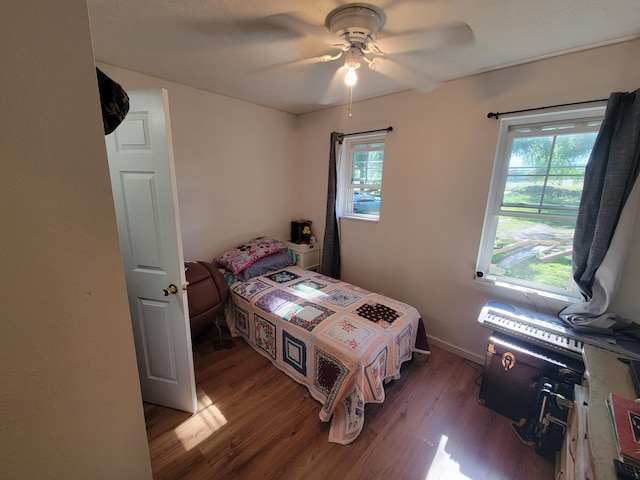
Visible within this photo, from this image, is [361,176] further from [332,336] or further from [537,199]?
[332,336]

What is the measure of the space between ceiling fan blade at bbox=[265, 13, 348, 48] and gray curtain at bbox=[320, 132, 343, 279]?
142cm

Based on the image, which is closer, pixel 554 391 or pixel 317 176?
pixel 554 391

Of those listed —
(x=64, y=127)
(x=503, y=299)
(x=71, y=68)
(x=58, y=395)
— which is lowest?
(x=503, y=299)

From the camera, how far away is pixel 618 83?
5.25ft

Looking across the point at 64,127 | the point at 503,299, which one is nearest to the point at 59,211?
the point at 64,127

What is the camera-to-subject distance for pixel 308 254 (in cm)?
340

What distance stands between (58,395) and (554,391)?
227 cm

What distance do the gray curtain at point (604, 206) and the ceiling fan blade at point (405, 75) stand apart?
3.87ft

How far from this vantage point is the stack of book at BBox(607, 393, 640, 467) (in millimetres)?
809

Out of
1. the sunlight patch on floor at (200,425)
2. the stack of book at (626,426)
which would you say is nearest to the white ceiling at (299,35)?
the stack of book at (626,426)

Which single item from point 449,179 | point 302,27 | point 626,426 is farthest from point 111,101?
point 449,179

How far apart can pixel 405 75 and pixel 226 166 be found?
202 cm

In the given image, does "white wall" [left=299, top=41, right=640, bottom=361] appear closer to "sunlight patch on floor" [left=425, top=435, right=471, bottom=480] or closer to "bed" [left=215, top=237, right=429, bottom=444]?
"bed" [left=215, top=237, right=429, bottom=444]

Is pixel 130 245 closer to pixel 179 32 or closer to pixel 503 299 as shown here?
pixel 179 32
